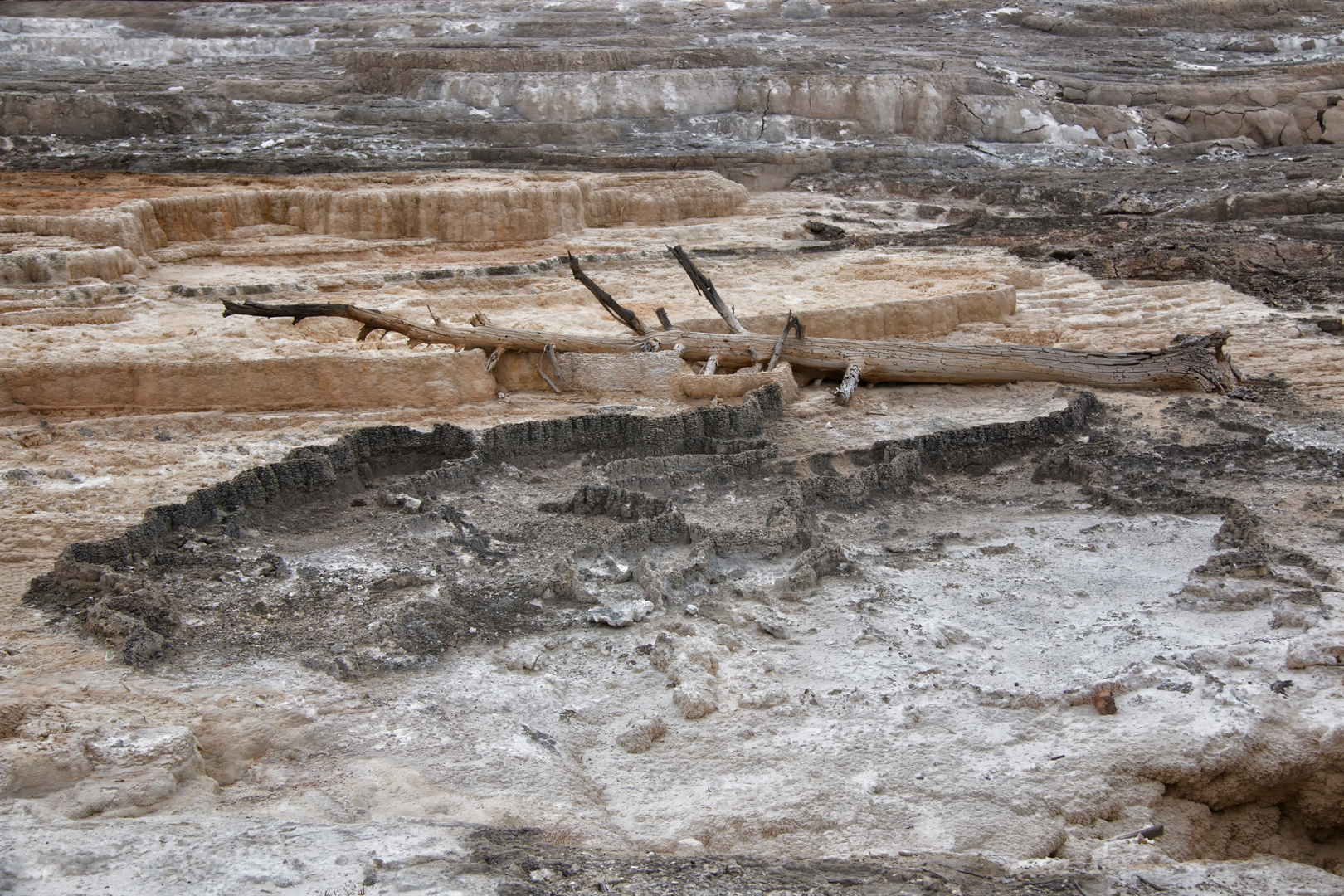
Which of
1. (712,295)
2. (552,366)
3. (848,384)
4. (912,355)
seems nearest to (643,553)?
(552,366)

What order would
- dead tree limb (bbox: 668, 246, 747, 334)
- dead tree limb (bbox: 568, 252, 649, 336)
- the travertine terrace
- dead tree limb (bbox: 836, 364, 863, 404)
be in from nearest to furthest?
the travertine terrace < dead tree limb (bbox: 836, 364, 863, 404) < dead tree limb (bbox: 568, 252, 649, 336) < dead tree limb (bbox: 668, 246, 747, 334)

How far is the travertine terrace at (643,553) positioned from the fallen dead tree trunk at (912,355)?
159 millimetres

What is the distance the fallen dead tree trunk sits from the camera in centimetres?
873

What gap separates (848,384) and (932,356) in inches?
32.1

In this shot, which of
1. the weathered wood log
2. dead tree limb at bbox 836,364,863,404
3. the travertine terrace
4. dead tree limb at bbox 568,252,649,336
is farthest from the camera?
dead tree limb at bbox 568,252,649,336

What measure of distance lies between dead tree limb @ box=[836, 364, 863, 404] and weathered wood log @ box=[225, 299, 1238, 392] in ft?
0.34

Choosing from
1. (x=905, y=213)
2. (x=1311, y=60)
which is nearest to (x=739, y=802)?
(x=905, y=213)

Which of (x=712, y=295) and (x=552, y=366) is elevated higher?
(x=712, y=295)

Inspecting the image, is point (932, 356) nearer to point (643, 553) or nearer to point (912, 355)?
point (912, 355)

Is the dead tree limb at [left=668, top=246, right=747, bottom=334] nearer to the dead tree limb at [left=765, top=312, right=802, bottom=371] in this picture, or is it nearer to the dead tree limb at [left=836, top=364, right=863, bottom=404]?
the dead tree limb at [left=765, top=312, right=802, bottom=371]

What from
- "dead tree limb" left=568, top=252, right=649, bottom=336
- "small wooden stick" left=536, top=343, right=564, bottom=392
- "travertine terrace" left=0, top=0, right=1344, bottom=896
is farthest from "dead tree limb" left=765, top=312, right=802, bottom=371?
"small wooden stick" left=536, top=343, right=564, bottom=392

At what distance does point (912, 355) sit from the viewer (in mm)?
8969

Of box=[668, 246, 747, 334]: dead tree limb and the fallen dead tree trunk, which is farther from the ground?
box=[668, 246, 747, 334]: dead tree limb

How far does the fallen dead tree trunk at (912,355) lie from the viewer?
8.73 meters
